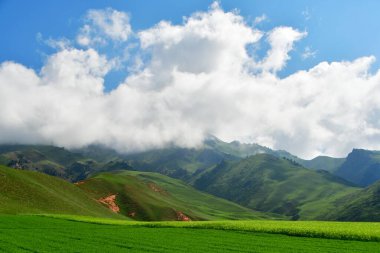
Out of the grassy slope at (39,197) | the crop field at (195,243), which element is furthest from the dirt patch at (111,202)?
the crop field at (195,243)

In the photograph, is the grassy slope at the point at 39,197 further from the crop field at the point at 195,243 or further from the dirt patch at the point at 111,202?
the crop field at the point at 195,243

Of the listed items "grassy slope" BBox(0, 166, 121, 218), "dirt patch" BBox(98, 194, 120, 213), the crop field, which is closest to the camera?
the crop field

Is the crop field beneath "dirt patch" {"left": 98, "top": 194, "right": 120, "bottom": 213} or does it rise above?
beneath

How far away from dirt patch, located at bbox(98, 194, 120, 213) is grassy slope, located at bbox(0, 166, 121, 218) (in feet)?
54.1

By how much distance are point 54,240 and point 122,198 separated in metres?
133

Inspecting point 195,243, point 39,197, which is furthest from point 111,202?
point 195,243

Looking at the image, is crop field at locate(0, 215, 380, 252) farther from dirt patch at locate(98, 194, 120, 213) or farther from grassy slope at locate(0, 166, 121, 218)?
dirt patch at locate(98, 194, 120, 213)

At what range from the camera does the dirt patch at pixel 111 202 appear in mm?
163000

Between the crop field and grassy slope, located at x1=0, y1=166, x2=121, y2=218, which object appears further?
grassy slope, located at x1=0, y1=166, x2=121, y2=218

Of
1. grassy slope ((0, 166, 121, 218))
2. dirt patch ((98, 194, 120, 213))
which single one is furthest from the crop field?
dirt patch ((98, 194, 120, 213))

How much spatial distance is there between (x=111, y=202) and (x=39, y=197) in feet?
182

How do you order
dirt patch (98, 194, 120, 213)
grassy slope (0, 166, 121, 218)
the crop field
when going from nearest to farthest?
the crop field < grassy slope (0, 166, 121, 218) < dirt patch (98, 194, 120, 213)

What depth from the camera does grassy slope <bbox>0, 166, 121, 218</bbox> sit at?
10544 cm

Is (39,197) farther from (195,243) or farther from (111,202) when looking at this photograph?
(195,243)
